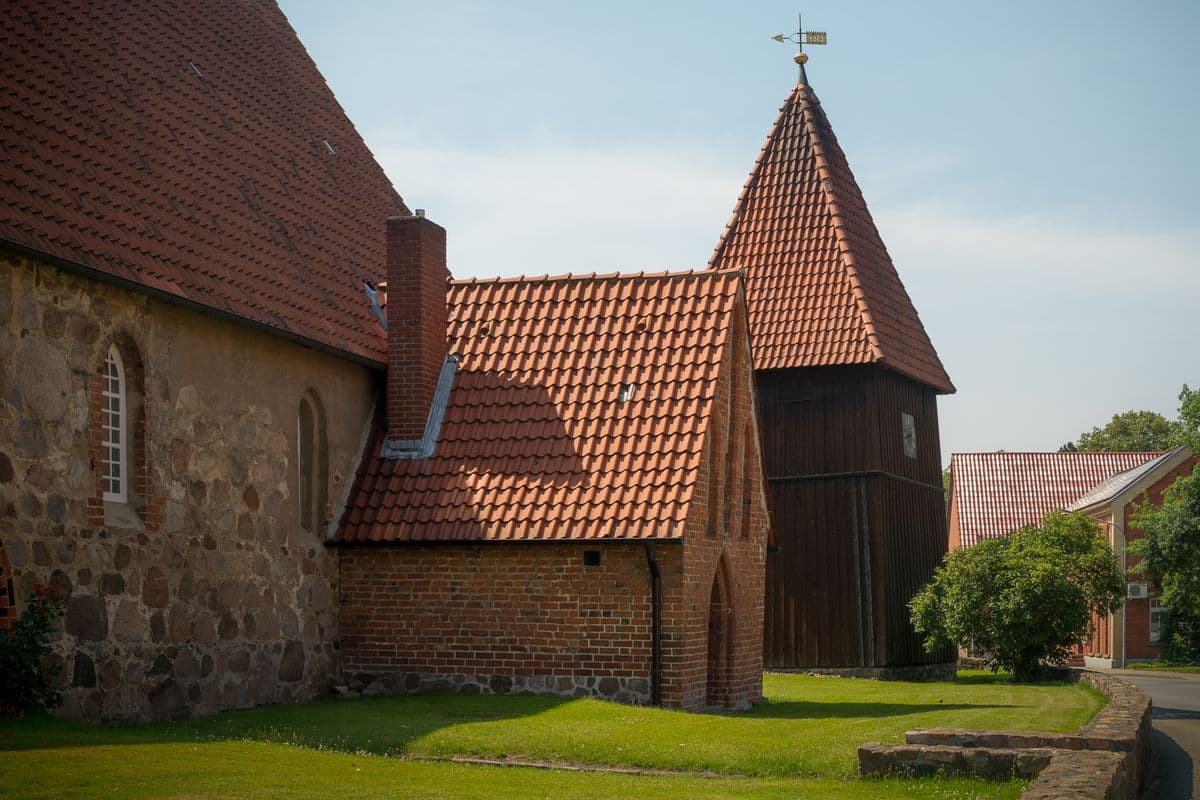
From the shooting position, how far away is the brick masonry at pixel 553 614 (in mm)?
18047

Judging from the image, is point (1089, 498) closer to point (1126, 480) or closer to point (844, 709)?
point (1126, 480)

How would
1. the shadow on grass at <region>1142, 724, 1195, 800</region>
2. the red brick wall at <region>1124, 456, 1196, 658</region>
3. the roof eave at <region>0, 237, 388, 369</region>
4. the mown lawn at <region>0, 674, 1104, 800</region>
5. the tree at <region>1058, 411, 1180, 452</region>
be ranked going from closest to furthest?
the mown lawn at <region>0, 674, 1104, 800</region> → the roof eave at <region>0, 237, 388, 369</region> → the shadow on grass at <region>1142, 724, 1195, 800</region> → the red brick wall at <region>1124, 456, 1196, 658</region> → the tree at <region>1058, 411, 1180, 452</region>

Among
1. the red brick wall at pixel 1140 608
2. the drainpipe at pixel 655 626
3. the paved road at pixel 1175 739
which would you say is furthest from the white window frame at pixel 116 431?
the red brick wall at pixel 1140 608

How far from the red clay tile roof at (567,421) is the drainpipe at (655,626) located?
455mm

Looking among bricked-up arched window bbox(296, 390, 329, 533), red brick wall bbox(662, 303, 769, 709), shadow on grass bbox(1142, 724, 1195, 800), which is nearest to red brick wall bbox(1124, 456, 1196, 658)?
shadow on grass bbox(1142, 724, 1195, 800)

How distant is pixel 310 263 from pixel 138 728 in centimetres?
760

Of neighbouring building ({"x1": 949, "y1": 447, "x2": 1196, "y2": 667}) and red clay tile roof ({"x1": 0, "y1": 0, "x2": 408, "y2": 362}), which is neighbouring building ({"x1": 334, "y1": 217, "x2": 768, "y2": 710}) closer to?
red clay tile roof ({"x1": 0, "y1": 0, "x2": 408, "y2": 362})

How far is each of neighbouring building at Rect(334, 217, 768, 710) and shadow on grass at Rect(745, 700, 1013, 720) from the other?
590mm

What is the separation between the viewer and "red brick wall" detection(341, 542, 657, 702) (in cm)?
1809

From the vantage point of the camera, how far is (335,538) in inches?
757

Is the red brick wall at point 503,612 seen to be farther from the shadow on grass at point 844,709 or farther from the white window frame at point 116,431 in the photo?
the white window frame at point 116,431

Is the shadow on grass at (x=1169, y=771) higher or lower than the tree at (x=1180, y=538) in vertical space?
lower

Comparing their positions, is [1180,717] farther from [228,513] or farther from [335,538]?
[228,513]

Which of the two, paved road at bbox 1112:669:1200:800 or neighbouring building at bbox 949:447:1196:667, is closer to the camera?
paved road at bbox 1112:669:1200:800
